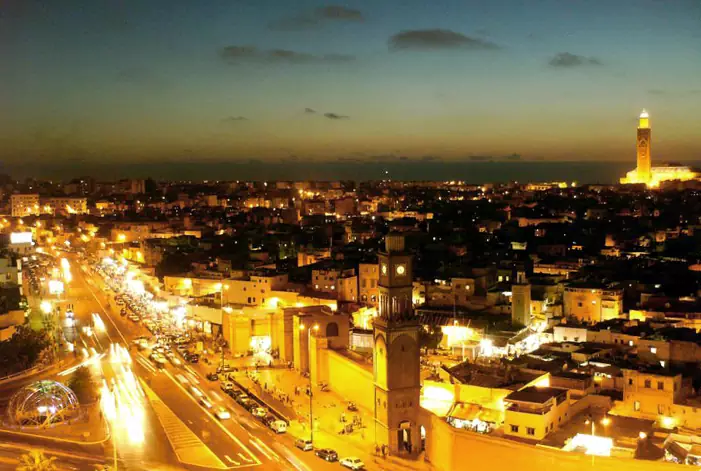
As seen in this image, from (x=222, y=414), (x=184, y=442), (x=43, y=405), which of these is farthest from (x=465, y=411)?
(x=43, y=405)

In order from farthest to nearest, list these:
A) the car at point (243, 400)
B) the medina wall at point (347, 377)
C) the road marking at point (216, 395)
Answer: the road marking at point (216, 395), the car at point (243, 400), the medina wall at point (347, 377)

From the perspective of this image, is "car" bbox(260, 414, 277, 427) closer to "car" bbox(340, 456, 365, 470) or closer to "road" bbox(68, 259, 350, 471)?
"road" bbox(68, 259, 350, 471)

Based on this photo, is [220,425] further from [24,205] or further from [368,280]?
[24,205]

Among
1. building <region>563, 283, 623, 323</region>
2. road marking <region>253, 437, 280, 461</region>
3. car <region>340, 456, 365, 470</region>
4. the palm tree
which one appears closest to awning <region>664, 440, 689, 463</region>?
car <region>340, 456, 365, 470</region>

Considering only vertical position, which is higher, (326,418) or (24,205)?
(24,205)

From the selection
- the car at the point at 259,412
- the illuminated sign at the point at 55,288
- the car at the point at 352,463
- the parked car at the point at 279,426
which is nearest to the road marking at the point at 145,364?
the car at the point at 259,412

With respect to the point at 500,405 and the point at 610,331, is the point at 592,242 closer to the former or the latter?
the point at 610,331

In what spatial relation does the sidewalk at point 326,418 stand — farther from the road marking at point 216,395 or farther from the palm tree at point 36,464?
the palm tree at point 36,464
